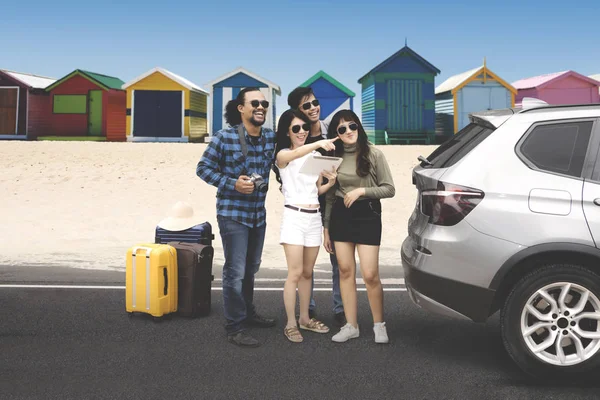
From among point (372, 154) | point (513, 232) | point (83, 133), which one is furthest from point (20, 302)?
point (83, 133)

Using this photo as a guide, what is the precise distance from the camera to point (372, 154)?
4.96 metres

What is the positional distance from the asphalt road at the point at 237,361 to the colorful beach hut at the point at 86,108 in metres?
22.7

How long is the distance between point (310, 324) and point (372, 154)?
61.0 inches

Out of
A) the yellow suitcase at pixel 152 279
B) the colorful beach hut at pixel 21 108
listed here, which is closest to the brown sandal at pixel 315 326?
the yellow suitcase at pixel 152 279

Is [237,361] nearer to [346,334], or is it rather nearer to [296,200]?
[346,334]

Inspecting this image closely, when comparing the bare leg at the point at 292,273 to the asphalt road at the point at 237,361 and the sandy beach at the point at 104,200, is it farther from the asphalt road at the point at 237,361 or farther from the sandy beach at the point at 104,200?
the sandy beach at the point at 104,200

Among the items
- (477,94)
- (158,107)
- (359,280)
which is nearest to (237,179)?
(359,280)

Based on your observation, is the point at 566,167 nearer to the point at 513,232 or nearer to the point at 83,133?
the point at 513,232

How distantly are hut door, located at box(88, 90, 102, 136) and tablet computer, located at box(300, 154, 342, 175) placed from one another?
1003 inches

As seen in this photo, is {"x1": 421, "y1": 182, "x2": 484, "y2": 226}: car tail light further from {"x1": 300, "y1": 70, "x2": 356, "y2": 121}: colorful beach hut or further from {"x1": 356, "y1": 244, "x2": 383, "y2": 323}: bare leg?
{"x1": 300, "y1": 70, "x2": 356, "y2": 121}: colorful beach hut

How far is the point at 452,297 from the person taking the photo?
13.9 feet

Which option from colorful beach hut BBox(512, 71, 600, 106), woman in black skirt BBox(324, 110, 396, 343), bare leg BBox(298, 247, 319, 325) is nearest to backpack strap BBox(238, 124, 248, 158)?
woman in black skirt BBox(324, 110, 396, 343)

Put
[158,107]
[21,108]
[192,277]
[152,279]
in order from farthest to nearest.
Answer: [21,108], [158,107], [192,277], [152,279]

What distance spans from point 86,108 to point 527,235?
27214 millimetres
